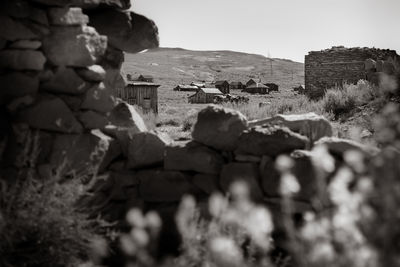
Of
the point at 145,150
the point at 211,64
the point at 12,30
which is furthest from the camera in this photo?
the point at 211,64

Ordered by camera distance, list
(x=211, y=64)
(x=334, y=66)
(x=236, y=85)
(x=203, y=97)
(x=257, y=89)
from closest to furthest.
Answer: (x=334, y=66) → (x=203, y=97) → (x=257, y=89) → (x=236, y=85) → (x=211, y=64)

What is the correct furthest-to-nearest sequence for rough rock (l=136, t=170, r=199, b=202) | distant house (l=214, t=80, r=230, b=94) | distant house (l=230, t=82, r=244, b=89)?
distant house (l=230, t=82, r=244, b=89) → distant house (l=214, t=80, r=230, b=94) → rough rock (l=136, t=170, r=199, b=202)

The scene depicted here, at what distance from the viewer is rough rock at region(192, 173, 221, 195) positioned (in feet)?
12.8

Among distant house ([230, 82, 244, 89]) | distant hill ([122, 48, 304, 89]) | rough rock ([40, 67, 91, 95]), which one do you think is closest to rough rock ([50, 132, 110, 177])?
rough rock ([40, 67, 91, 95])

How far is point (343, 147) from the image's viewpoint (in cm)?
348

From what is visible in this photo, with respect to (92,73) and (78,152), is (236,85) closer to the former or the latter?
(92,73)

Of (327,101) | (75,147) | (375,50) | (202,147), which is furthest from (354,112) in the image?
(375,50)

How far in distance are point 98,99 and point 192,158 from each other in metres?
0.97

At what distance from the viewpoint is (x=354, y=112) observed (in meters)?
9.66

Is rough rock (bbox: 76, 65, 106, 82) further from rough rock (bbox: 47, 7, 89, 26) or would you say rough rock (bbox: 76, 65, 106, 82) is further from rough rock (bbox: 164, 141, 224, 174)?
rough rock (bbox: 164, 141, 224, 174)

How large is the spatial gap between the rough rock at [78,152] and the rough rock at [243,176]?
1057mm

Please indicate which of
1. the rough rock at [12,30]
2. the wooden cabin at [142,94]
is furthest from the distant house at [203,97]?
the rough rock at [12,30]

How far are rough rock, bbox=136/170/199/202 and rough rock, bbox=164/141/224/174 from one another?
0.08 meters

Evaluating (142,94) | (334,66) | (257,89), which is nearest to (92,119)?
(142,94)
